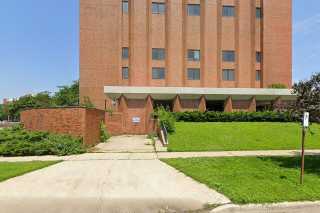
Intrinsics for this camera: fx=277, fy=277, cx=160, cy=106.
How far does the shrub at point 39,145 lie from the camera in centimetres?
1516

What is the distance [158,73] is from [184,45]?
5559mm

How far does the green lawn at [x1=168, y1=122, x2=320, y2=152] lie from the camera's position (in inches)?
664

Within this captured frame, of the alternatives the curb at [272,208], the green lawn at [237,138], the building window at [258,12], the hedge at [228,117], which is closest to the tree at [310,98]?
the curb at [272,208]

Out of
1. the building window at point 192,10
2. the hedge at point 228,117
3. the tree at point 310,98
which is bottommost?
the hedge at point 228,117

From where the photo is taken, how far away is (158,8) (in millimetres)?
39594

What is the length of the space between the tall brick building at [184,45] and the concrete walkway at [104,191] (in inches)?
1034

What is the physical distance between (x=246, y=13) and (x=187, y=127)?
26152mm

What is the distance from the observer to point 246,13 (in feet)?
134

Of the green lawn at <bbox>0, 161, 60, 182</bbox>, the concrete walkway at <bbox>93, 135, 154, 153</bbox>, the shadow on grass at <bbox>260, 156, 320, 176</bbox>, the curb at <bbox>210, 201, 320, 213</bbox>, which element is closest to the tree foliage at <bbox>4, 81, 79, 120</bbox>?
the concrete walkway at <bbox>93, 135, 154, 153</bbox>

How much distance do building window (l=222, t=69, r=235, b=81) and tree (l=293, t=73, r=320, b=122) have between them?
3097 centimetres

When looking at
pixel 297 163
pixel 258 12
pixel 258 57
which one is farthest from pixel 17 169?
pixel 258 12

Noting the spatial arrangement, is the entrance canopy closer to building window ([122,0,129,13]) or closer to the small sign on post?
the small sign on post

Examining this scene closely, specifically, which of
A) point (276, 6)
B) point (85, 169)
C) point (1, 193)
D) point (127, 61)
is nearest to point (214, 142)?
point (85, 169)

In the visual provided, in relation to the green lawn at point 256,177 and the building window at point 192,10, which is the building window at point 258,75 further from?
the green lawn at point 256,177
